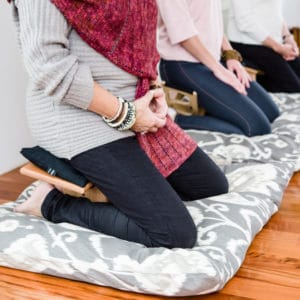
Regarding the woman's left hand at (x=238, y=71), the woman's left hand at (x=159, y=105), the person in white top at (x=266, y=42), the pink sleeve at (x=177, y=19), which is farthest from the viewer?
the person in white top at (x=266, y=42)

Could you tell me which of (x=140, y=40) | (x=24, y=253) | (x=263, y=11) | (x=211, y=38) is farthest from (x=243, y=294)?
(x=263, y=11)

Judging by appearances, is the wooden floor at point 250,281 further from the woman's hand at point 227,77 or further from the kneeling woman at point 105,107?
the woman's hand at point 227,77

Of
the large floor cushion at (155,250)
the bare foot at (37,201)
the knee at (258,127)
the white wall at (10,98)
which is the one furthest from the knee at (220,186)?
the white wall at (10,98)

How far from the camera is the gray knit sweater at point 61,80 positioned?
115cm

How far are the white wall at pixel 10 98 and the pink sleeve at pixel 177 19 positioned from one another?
24.9 inches

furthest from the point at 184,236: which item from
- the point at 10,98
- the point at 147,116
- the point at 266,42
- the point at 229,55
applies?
the point at 266,42

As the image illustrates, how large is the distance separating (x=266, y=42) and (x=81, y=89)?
1.83m

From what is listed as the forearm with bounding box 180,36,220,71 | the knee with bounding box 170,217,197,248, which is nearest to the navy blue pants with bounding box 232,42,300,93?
→ the forearm with bounding box 180,36,220,71

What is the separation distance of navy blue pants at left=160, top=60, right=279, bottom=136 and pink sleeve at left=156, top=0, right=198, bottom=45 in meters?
0.16

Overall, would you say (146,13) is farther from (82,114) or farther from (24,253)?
(24,253)

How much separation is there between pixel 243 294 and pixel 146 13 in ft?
2.46

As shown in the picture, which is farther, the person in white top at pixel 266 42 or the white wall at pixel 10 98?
the person in white top at pixel 266 42

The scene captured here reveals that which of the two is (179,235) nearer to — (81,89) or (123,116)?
(123,116)

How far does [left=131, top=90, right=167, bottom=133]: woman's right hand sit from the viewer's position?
1.31 meters
